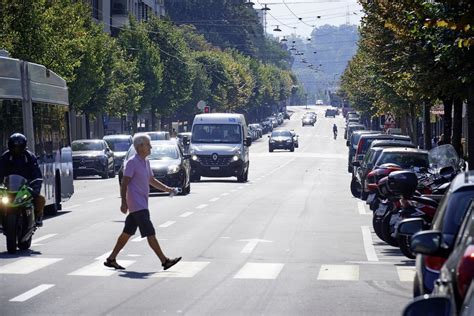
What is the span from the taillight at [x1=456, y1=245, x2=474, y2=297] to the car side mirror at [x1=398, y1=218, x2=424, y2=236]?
3.48m

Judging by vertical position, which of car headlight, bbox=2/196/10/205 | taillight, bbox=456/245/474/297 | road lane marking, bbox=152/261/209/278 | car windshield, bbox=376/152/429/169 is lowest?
road lane marking, bbox=152/261/209/278

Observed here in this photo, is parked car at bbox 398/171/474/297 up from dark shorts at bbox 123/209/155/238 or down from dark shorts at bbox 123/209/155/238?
up

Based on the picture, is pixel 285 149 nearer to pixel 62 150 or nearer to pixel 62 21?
pixel 62 21

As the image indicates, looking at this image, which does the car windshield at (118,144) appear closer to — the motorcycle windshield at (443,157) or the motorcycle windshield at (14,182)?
the motorcycle windshield at (443,157)

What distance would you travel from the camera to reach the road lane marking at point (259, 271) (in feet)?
48.8

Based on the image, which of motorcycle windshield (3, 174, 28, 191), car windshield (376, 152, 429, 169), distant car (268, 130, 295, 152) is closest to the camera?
motorcycle windshield (3, 174, 28, 191)

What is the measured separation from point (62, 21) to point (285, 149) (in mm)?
45526

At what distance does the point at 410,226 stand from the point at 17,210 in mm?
9223

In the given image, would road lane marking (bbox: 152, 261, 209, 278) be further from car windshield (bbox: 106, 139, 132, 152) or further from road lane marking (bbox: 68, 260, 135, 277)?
car windshield (bbox: 106, 139, 132, 152)

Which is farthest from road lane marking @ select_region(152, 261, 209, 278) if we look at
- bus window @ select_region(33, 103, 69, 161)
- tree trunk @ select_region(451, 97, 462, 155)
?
tree trunk @ select_region(451, 97, 462, 155)

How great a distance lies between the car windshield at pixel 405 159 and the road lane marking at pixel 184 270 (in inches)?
429

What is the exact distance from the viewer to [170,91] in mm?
96750

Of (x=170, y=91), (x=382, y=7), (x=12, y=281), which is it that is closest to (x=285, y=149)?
(x=170, y=91)

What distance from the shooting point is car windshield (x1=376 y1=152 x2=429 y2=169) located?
87.7 feet
